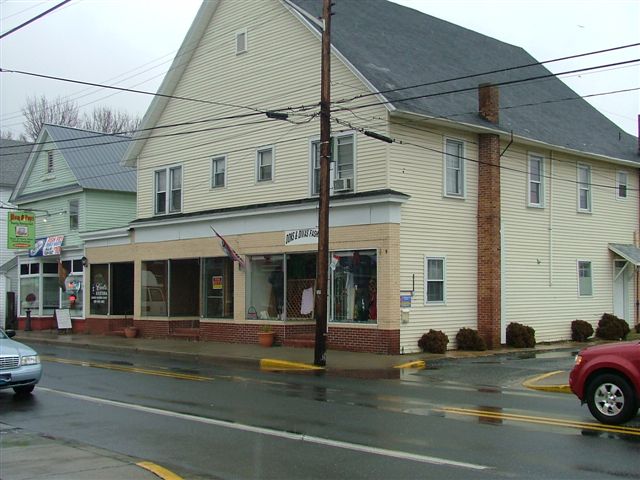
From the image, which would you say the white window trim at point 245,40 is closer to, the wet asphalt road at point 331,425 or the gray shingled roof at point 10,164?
the wet asphalt road at point 331,425

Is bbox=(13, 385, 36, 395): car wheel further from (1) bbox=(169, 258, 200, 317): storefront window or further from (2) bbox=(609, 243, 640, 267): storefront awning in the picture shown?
(2) bbox=(609, 243, 640, 267): storefront awning

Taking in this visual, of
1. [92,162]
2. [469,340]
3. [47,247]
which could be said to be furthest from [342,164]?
[47,247]

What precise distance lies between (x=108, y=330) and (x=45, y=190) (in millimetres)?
9671

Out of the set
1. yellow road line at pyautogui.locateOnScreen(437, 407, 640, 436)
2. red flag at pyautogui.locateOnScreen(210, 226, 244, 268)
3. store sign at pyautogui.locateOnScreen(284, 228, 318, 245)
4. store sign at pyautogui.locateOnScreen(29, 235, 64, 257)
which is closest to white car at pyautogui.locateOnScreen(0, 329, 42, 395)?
yellow road line at pyautogui.locateOnScreen(437, 407, 640, 436)

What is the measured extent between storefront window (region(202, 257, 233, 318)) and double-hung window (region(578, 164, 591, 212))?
43.3 feet

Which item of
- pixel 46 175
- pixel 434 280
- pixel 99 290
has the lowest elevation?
pixel 99 290

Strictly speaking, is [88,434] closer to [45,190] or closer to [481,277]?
[481,277]

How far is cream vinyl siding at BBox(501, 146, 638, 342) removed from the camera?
24.9 meters

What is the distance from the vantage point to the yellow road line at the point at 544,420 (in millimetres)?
10133

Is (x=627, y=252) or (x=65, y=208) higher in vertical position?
(x=65, y=208)

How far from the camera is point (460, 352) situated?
22.3 metres

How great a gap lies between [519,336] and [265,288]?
8.45 metres

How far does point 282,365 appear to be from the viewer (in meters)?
19.9

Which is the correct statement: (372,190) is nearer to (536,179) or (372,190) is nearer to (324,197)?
(324,197)
